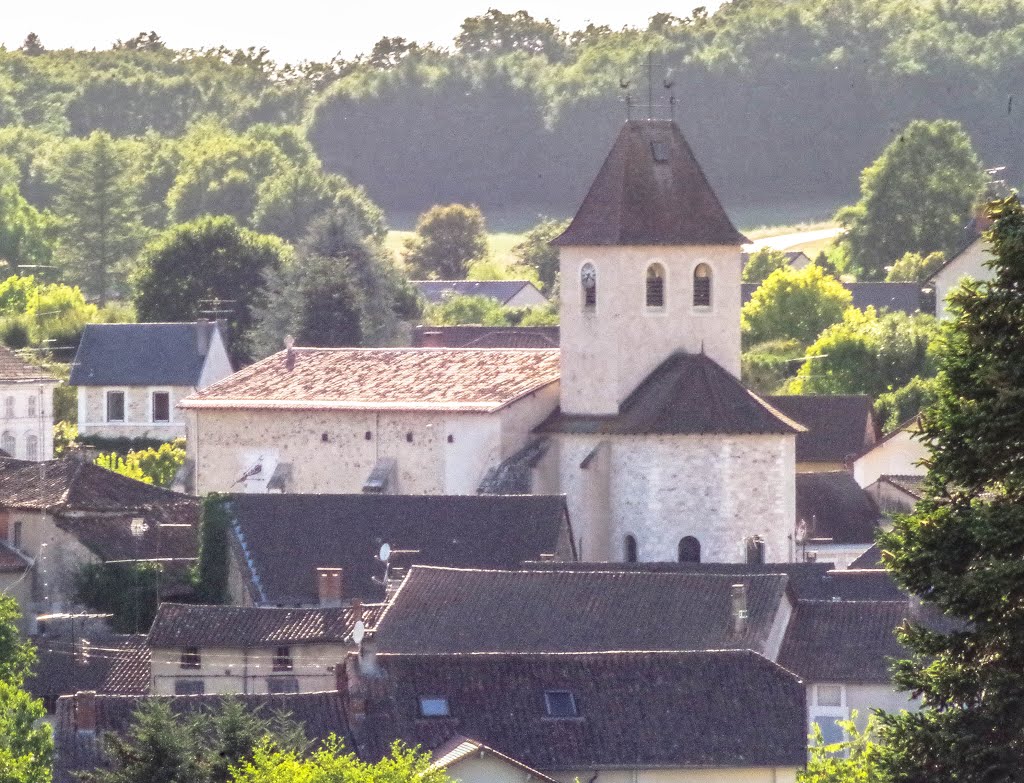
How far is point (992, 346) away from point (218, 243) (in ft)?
274

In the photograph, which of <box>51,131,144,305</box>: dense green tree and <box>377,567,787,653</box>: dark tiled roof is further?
<box>51,131,144,305</box>: dense green tree

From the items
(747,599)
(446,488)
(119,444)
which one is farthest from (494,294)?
(747,599)

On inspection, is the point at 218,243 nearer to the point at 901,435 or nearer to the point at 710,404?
the point at 901,435

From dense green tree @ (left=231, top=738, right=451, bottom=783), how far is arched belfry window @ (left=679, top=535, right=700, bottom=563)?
923 inches

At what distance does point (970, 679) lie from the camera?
2297 cm

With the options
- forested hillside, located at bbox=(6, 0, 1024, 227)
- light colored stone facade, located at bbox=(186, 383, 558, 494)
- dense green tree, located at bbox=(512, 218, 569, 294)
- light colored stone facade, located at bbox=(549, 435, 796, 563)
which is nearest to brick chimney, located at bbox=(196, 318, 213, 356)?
light colored stone facade, located at bbox=(186, 383, 558, 494)

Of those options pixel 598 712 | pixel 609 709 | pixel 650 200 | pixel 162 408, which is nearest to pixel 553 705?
pixel 598 712

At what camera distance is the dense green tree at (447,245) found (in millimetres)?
142375

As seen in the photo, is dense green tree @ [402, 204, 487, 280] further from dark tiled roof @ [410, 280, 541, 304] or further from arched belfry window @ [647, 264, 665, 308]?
arched belfry window @ [647, 264, 665, 308]

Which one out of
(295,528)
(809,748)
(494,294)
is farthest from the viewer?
(494,294)

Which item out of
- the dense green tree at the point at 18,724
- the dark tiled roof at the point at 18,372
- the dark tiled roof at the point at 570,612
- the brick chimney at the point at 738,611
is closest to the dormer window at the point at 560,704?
the dense green tree at the point at 18,724

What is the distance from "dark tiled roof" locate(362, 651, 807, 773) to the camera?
37.9 m

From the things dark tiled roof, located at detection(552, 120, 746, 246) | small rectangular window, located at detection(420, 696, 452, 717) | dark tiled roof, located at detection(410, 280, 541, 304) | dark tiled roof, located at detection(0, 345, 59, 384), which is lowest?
small rectangular window, located at detection(420, 696, 452, 717)

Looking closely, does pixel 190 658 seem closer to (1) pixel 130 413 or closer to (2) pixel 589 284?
(2) pixel 589 284
